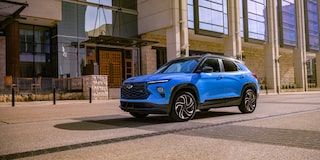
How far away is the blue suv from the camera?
7828 millimetres

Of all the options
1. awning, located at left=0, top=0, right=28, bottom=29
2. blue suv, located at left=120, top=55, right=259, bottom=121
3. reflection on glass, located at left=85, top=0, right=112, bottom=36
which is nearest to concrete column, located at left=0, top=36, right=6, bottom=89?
awning, located at left=0, top=0, right=28, bottom=29

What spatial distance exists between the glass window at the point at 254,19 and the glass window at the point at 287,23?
15.5ft

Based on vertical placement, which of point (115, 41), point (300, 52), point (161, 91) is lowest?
point (161, 91)

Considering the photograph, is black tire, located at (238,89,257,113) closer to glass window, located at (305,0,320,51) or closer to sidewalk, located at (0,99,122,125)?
sidewalk, located at (0,99,122,125)

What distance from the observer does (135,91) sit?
8.12 metres

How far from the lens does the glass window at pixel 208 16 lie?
30.1m

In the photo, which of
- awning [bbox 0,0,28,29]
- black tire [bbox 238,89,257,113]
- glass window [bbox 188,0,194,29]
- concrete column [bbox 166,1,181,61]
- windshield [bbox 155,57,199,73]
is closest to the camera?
windshield [bbox 155,57,199,73]

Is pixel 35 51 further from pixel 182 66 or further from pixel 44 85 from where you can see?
pixel 182 66

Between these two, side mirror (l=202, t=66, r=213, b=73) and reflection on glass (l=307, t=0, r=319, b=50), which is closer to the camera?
side mirror (l=202, t=66, r=213, b=73)

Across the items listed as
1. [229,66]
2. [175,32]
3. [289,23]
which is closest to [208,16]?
[175,32]

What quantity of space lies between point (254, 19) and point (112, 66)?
19.2 m

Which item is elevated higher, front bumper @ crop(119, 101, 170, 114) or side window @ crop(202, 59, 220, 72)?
side window @ crop(202, 59, 220, 72)

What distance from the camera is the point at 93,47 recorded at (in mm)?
27922

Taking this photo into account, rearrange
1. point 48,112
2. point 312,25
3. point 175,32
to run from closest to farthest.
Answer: point 48,112 → point 175,32 → point 312,25
